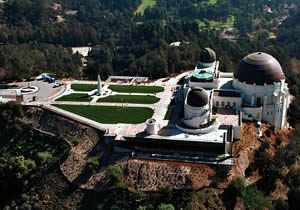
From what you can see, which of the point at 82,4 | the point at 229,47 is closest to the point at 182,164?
the point at 229,47

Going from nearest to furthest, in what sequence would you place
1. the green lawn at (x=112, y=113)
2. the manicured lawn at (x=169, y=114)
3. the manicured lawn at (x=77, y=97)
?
the manicured lawn at (x=169, y=114), the green lawn at (x=112, y=113), the manicured lawn at (x=77, y=97)

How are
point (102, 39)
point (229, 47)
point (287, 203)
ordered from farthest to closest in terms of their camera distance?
point (102, 39) < point (229, 47) < point (287, 203)

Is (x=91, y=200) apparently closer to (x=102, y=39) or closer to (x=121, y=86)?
(x=121, y=86)

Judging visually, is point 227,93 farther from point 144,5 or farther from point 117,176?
point 144,5

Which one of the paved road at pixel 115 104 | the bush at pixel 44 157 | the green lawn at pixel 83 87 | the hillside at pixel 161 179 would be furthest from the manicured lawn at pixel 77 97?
the bush at pixel 44 157

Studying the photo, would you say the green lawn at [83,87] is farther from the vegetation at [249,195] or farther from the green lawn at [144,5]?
the green lawn at [144,5]

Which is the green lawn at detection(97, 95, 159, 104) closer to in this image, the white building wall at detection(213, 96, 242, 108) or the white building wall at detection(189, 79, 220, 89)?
the white building wall at detection(189, 79, 220, 89)

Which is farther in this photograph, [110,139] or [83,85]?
[83,85]
